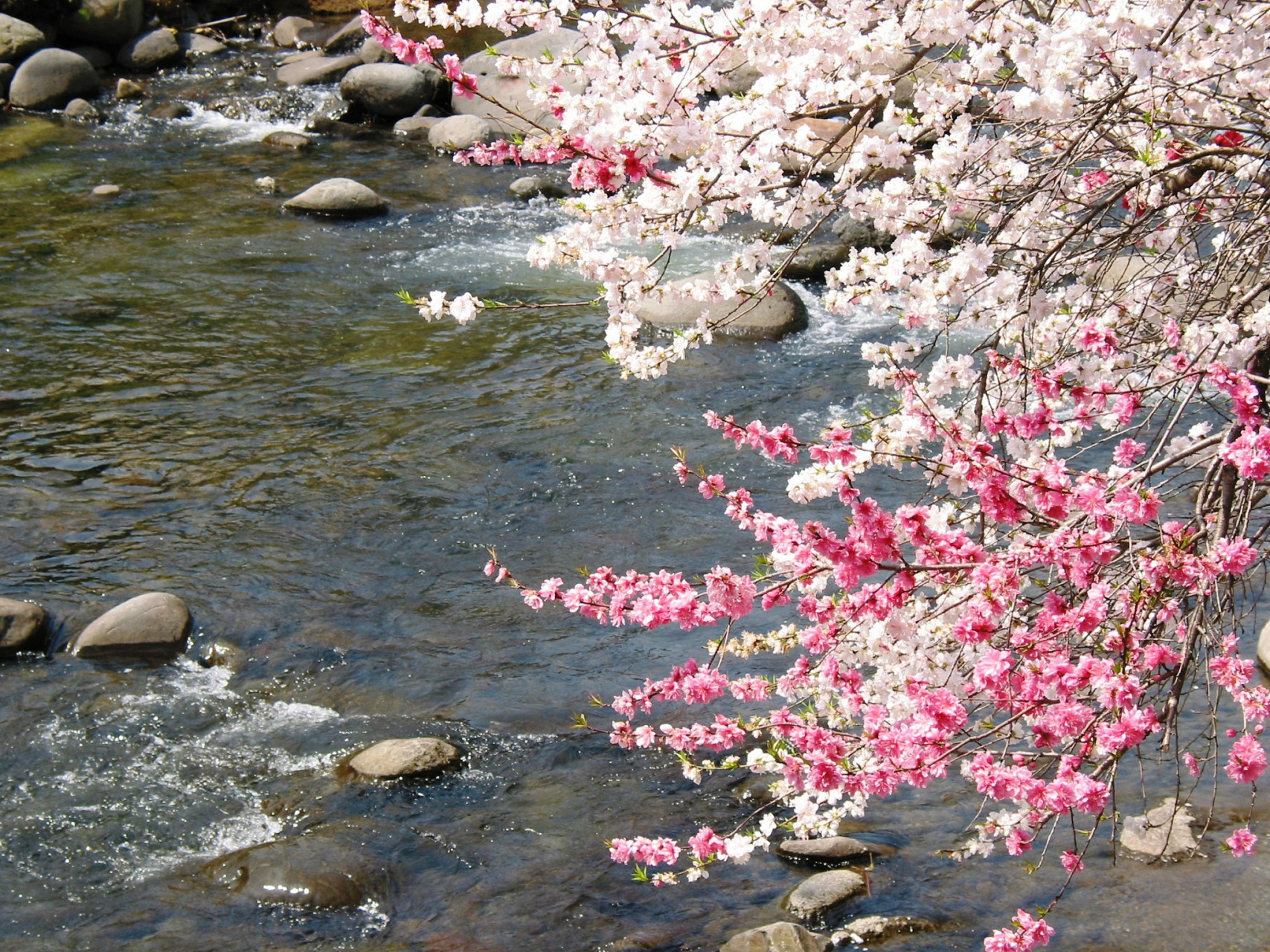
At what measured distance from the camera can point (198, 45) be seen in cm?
1898

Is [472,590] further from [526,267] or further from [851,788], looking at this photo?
[526,267]

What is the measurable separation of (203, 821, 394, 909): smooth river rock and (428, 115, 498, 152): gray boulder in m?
11.5

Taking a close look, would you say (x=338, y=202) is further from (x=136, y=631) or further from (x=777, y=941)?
(x=777, y=941)

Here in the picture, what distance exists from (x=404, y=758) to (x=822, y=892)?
1.90 metres

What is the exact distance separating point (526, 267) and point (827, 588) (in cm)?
739

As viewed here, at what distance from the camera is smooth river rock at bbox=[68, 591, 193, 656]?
5816mm

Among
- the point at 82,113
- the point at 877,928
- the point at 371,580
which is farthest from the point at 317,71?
the point at 877,928

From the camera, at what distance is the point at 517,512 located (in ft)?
24.0

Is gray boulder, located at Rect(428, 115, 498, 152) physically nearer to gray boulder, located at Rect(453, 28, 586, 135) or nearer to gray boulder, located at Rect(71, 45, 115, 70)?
gray boulder, located at Rect(453, 28, 586, 135)

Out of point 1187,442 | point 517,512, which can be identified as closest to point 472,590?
point 517,512

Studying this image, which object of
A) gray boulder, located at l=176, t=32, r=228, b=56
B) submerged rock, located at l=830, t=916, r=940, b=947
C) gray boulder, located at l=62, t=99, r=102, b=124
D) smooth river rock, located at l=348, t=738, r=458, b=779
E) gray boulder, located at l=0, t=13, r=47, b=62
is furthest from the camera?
gray boulder, located at l=176, t=32, r=228, b=56

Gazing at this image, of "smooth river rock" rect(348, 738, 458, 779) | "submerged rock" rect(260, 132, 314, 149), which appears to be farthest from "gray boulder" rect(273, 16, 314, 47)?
"smooth river rock" rect(348, 738, 458, 779)

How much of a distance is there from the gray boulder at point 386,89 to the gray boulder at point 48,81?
3810 mm

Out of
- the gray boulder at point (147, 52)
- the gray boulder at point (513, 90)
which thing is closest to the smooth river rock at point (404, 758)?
the gray boulder at point (513, 90)
